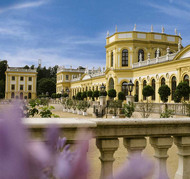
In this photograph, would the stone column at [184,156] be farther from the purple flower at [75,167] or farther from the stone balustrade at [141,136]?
the purple flower at [75,167]

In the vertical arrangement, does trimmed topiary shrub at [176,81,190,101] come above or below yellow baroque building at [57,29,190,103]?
below

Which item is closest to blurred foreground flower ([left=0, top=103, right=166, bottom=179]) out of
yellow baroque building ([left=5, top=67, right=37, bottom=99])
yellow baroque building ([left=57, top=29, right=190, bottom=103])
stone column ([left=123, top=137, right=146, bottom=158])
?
stone column ([left=123, top=137, right=146, bottom=158])

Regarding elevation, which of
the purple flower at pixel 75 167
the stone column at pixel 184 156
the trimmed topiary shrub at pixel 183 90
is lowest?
the stone column at pixel 184 156

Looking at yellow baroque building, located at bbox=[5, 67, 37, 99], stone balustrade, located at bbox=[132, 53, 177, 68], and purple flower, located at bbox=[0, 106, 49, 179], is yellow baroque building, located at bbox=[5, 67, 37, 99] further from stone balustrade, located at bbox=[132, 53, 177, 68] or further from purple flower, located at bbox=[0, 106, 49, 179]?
purple flower, located at bbox=[0, 106, 49, 179]

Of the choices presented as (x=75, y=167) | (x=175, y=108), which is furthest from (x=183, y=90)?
(x=75, y=167)

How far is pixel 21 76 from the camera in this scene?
2987 inches

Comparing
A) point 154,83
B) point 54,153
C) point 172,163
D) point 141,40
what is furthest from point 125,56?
point 54,153

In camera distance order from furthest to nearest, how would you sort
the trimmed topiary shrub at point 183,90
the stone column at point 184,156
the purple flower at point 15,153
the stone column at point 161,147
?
the trimmed topiary shrub at point 183,90
the stone column at point 184,156
the stone column at point 161,147
the purple flower at point 15,153

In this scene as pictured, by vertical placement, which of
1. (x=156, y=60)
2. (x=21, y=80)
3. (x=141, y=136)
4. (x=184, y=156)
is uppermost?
(x=21, y=80)

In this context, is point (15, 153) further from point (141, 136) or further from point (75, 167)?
point (141, 136)

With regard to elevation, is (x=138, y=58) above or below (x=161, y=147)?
above

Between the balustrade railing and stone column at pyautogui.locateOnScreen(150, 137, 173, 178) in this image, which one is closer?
stone column at pyautogui.locateOnScreen(150, 137, 173, 178)

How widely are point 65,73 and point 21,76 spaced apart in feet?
57.9

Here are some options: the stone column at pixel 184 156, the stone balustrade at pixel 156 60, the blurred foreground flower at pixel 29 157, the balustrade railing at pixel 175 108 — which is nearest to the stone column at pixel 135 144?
the stone column at pixel 184 156
